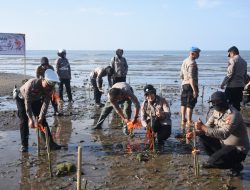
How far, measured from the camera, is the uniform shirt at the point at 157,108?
27.2 feet

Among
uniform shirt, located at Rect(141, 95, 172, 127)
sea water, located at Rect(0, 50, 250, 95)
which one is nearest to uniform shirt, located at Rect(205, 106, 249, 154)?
uniform shirt, located at Rect(141, 95, 172, 127)

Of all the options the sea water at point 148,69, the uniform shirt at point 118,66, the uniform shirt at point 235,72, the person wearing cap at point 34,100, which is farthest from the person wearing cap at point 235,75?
the sea water at point 148,69

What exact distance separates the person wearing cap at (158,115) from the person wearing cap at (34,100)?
192 centimetres

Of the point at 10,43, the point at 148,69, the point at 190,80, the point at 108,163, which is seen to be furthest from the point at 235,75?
the point at 148,69

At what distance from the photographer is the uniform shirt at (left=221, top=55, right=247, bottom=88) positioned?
32.3ft

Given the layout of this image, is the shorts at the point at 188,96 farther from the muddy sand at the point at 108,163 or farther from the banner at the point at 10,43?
the banner at the point at 10,43

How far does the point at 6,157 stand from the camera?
7785mm

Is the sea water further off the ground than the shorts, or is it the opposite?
the shorts

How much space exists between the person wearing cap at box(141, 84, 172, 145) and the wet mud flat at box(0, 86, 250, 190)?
35cm

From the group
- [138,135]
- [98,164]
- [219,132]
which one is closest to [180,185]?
[219,132]

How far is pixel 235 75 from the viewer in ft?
32.8

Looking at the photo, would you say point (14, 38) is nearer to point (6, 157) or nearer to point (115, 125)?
point (115, 125)

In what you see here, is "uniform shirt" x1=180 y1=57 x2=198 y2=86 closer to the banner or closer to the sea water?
the sea water

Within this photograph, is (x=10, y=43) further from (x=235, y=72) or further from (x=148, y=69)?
(x=148, y=69)
